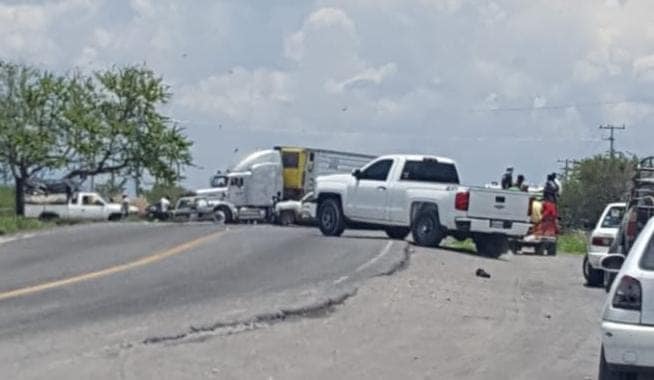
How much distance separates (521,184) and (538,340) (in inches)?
882

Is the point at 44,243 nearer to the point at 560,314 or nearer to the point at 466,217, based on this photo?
the point at 466,217

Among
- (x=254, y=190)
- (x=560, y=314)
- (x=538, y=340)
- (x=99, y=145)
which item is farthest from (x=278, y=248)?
(x=99, y=145)

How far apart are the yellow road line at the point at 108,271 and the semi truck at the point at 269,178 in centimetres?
3609

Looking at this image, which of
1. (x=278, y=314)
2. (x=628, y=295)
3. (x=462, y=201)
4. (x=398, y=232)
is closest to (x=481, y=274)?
(x=462, y=201)

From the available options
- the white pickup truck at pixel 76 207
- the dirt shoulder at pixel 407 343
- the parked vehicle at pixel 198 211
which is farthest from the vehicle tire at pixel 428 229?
the white pickup truck at pixel 76 207

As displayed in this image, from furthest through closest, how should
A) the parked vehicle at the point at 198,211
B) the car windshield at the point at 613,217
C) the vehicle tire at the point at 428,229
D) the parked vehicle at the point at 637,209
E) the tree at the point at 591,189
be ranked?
the tree at the point at 591,189 → the parked vehicle at the point at 198,211 → the vehicle tire at the point at 428,229 → the car windshield at the point at 613,217 → the parked vehicle at the point at 637,209

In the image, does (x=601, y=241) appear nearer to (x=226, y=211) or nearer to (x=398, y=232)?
(x=398, y=232)

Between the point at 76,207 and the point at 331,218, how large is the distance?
36.3 m

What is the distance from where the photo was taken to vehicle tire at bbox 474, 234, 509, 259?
32219 millimetres

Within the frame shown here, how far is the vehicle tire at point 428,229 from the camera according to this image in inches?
1219

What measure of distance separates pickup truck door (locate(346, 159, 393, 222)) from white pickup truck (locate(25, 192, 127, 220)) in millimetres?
35368

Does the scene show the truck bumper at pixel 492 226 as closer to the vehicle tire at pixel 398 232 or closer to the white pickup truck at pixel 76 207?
the vehicle tire at pixel 398 232

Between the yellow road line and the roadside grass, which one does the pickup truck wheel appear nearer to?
the roadside grass

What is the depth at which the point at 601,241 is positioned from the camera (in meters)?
27.2
